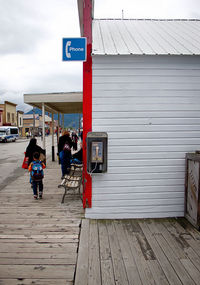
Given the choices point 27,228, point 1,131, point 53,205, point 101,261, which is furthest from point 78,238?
point 1,131

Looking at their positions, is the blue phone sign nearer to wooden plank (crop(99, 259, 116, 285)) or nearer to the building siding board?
the building siding board

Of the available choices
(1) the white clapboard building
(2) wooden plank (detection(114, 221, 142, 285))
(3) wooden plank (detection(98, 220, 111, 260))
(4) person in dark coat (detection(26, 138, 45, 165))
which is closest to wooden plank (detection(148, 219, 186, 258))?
(1) the white clapboard building

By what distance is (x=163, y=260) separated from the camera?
314 centimetres

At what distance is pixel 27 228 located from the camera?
13.3ft

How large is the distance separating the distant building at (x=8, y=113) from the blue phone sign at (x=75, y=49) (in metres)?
41.1

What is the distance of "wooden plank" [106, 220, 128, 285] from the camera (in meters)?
2.76

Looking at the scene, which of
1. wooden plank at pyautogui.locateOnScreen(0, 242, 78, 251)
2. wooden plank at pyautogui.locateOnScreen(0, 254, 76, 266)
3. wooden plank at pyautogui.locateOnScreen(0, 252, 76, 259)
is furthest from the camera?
wooden plank at pyautogui.locateOnScreen(0, 242, 78, 251)

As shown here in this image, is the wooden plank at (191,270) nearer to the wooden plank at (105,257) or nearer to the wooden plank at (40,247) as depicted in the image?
the wooden plank at (105,257)

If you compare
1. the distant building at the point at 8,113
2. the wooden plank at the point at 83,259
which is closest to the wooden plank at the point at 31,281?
the wooden plank at the point at 83,259

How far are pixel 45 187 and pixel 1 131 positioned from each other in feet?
86.1

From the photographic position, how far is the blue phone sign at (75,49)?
4.09m

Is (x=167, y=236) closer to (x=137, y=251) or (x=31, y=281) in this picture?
(x=137, y=251)

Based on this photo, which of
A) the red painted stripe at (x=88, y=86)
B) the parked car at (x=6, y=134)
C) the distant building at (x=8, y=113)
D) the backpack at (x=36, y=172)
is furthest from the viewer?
the distant building at (x=8, y=113)

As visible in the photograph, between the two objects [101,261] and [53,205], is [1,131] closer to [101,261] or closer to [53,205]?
[53,205]
